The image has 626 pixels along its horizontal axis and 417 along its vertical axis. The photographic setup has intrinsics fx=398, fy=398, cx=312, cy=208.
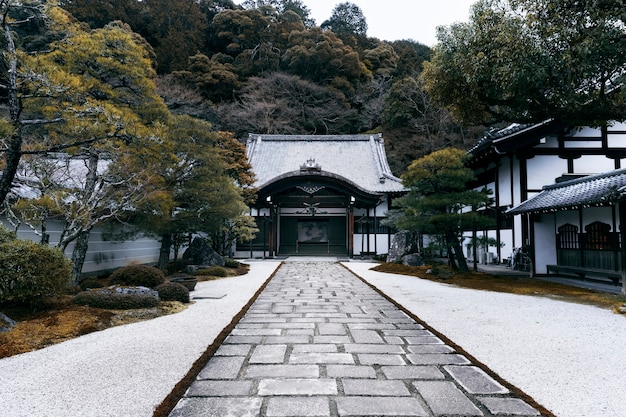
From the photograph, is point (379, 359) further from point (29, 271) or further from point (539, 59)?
point (539, 59)

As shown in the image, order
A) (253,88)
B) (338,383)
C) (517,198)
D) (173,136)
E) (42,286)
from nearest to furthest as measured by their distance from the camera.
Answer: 1. (338,383)
2. (42,286)
3. (173,136)
4. (517,198)
5. (253,88)

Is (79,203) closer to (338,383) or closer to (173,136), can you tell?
(173,136)

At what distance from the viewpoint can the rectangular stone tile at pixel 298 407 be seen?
2826 mm

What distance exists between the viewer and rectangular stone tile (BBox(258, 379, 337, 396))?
3.21 metres

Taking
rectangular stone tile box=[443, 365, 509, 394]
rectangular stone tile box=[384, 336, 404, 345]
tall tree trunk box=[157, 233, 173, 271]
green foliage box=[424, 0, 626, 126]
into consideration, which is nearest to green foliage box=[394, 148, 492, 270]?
green foliage box=[424, 0, 626, 126]

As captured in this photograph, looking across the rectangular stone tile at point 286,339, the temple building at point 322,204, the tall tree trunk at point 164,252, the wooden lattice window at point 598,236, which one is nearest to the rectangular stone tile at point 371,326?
the rectangular stone tile at point 286,339

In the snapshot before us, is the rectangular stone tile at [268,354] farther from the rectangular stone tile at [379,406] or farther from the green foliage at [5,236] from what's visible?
the green foliage at [5,236]

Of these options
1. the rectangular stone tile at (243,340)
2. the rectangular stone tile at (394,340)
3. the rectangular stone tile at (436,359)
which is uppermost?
the rectangular stone tile at (394,340)

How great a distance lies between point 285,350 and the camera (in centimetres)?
437

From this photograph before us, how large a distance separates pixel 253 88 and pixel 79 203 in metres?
27.0

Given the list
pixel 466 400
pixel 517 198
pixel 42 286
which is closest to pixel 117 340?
pixel 42 286

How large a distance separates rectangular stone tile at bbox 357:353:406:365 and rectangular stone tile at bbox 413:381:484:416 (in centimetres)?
54

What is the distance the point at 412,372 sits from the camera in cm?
370

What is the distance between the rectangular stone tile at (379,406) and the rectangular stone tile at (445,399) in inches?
4.9
